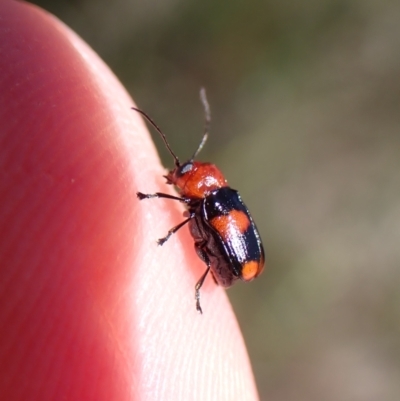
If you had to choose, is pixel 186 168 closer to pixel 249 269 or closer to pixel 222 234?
pixel 222 234

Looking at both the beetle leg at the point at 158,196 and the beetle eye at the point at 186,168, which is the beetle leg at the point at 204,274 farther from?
the beetle eye at the point at 186,168

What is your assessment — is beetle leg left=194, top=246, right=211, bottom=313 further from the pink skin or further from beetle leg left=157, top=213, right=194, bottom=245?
beetle leg left=157, top=213, right=194, bottom=245

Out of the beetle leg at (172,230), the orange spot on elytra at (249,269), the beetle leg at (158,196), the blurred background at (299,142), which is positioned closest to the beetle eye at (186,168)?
the beetle leg at (158,196)

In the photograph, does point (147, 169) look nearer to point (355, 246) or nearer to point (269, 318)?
point (269, 318)

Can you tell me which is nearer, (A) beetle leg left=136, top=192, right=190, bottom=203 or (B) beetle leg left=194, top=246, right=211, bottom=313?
(A) beetle leg left=136, top=192, right=190, bottom=203

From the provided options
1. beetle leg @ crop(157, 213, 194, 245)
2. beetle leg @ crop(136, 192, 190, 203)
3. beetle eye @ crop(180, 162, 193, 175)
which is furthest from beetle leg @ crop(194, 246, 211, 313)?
beetle eye @ crop(180, 162, 193, 175)

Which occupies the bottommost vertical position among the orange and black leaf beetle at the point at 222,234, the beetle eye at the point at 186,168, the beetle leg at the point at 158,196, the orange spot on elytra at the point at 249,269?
the orange spot on elytra at the point at 249,269
